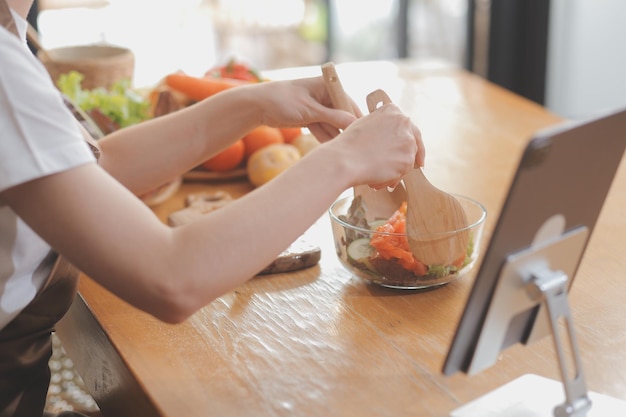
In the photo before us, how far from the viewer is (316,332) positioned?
1.14 meters

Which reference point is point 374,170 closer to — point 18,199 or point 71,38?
point 18,199

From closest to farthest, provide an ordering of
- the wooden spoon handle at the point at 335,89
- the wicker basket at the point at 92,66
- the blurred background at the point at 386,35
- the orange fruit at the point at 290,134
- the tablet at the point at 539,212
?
the tablet at the point at 539,212, the wooden spoon handle at the point at 335,89, the orange fruit at the point at 290,134, the wicker basket at the point at 92,66, the blurred background at the point at 386,35

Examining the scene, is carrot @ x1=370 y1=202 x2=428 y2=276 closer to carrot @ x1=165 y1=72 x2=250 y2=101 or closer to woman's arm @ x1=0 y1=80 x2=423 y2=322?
woman's arm @ x1=0 y1=80 x2=423 y2=322

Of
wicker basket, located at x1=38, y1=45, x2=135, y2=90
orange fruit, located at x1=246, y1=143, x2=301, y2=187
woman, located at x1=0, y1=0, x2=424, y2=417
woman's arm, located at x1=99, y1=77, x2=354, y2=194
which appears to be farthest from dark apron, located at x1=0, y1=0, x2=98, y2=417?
wicker basket, located at x1=38, y1=45, x2=135, y2=90

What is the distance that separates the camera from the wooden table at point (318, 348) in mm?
989

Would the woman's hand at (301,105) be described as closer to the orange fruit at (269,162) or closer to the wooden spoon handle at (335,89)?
the wooden spoon handle at (335,89)

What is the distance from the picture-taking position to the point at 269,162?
5.51 ft

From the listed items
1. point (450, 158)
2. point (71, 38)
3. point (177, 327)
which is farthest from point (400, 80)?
point (71, 38)

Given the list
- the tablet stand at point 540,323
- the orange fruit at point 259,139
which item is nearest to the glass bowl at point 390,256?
the tablet stand at point 540,323

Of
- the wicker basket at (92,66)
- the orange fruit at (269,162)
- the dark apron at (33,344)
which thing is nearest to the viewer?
the dark apron at (33,344)

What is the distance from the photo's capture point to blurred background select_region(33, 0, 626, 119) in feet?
13.2

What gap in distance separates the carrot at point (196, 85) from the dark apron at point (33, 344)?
72 centimetres

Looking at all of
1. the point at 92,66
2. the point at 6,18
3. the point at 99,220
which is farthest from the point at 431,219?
the point at 92,66

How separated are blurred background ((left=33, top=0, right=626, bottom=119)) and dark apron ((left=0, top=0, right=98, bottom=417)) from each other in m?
2.86
